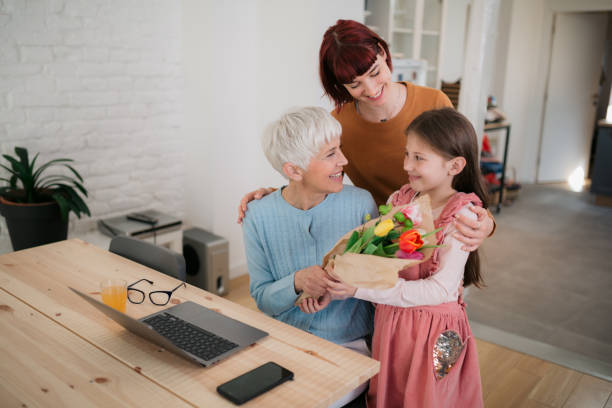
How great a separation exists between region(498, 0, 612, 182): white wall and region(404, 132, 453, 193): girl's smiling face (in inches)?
216

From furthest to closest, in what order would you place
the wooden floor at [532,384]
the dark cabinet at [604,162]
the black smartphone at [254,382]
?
1. the dark cabinet at [604,162]
2. the wooden floor at [532,384]
3. the black smartphone at [254,382]

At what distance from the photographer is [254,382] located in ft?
3.69

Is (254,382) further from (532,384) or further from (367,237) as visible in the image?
(532,384)

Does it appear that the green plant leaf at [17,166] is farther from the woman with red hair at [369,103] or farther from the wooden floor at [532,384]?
the wooden floor at [532,384]

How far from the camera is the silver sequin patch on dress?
1.50m

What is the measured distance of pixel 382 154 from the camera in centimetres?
190

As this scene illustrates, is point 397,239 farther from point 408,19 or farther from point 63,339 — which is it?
point 408,19

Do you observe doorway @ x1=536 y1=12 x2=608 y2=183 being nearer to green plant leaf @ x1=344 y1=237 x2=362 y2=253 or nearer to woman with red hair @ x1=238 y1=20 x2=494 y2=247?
woman with red hair @ x1=238 y1=20 x2=494 y2=247

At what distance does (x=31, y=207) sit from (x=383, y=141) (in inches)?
72.0

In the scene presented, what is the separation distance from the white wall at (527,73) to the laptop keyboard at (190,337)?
604cm

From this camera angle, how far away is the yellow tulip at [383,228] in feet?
3.80

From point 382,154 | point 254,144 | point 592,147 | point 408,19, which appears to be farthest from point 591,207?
point 382,154

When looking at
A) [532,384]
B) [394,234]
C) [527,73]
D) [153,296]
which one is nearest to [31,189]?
[153,296]

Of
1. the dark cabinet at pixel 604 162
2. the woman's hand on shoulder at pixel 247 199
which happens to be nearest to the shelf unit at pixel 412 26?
the dark cabinet at pixel 604 162
